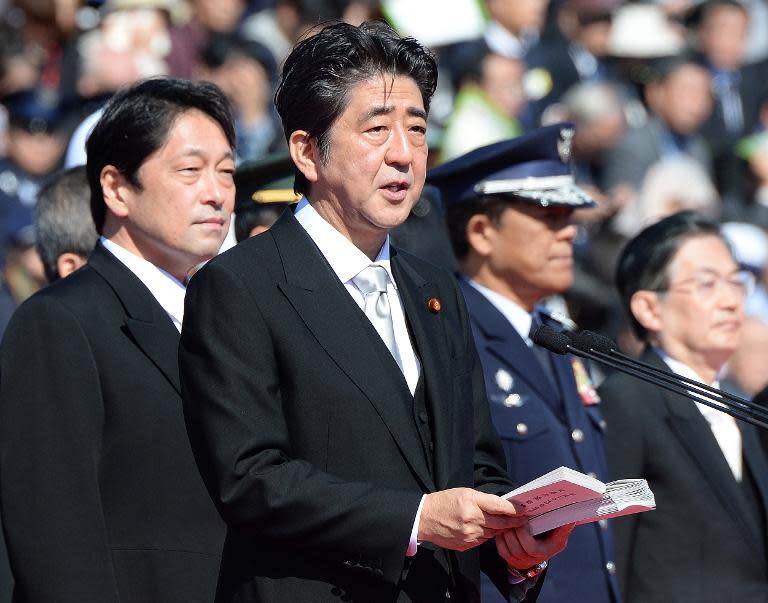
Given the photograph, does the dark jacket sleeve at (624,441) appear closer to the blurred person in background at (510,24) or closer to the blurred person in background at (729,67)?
the blurred person in background at (510,24)

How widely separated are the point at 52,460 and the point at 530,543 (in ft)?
4.12

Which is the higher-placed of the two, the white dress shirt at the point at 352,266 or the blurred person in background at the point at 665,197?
the blurred person in background at the point at 665,197

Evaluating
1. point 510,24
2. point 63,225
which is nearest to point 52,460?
point 63,225

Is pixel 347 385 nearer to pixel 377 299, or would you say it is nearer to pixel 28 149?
pixel 377 299

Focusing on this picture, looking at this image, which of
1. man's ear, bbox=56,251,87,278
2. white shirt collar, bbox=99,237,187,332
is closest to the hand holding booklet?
white shirt collar, bbox=99,237,187,332

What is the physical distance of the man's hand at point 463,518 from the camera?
9.17 feet

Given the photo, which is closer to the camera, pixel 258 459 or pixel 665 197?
pixel 258 459

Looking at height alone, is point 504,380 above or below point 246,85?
below

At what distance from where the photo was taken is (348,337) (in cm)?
304

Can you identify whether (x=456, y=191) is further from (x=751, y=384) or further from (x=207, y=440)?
(x=751, y=384)

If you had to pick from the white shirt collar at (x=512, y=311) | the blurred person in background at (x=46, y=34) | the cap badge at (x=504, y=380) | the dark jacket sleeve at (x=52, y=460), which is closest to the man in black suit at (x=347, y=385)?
the dark jacket sleeve at (x=52, y=460)

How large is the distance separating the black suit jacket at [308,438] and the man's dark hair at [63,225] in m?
1.71

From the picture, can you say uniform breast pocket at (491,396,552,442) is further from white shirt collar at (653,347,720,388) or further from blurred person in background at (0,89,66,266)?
blurred person in background at (0,89,66,266)

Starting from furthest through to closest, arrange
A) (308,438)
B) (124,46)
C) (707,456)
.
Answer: (124,46) → (707,456) → (308,438)
